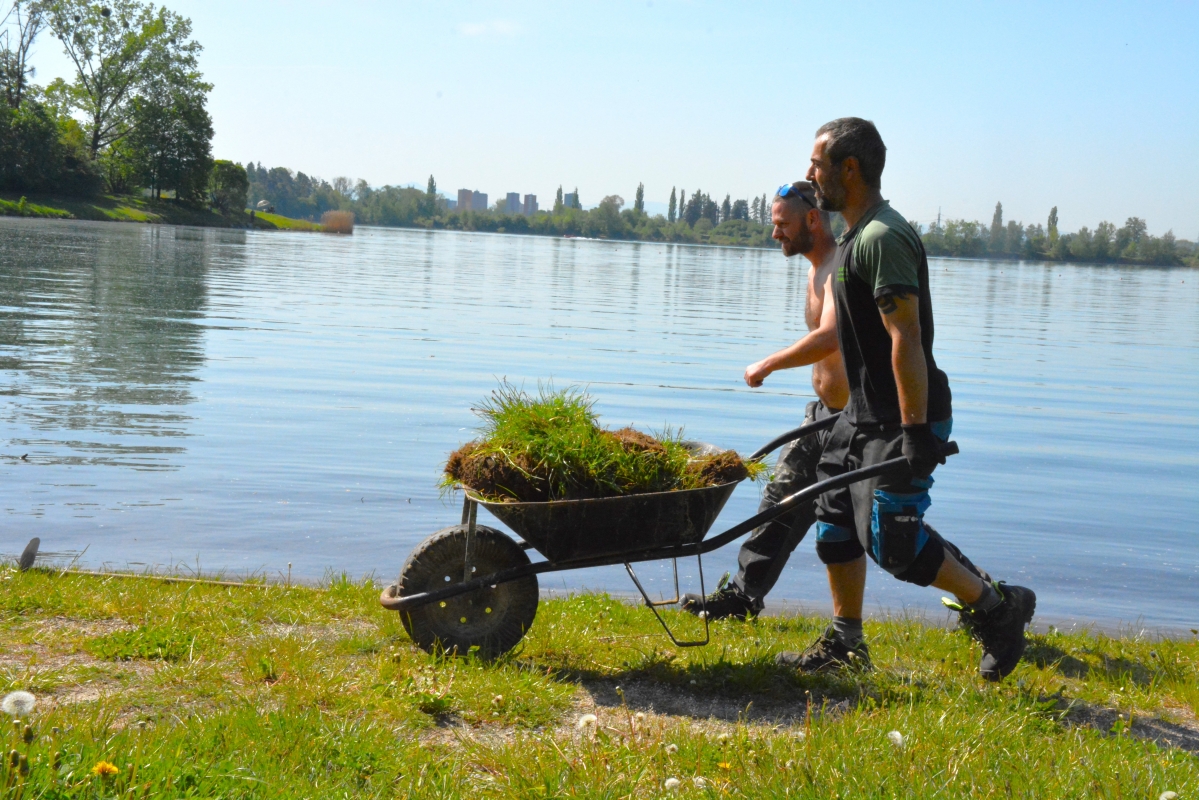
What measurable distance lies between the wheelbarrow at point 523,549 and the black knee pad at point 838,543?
1.24ft

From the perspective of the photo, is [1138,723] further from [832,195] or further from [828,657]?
[832,195]

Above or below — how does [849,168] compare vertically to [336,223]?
below

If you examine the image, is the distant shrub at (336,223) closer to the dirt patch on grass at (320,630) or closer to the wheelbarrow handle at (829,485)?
the dirt patch on grass at (320,630)

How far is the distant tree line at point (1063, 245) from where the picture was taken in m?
171

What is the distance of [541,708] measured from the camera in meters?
4.20

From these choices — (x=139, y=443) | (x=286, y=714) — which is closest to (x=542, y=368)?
(x=139, y=443)

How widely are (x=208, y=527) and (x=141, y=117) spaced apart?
9578cm

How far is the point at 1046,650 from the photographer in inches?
217

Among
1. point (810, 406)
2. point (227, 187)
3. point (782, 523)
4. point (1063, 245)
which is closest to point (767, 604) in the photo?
point (782, 523)

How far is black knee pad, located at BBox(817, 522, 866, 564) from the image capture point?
16.4 feet

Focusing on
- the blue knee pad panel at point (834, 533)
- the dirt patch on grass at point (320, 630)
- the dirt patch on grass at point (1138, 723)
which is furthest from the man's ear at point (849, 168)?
the dirt patch on grass at point (320, 630)

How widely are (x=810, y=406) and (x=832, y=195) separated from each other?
1.58 meters

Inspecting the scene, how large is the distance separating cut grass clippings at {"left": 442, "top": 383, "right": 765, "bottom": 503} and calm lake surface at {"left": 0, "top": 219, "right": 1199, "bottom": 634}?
273cm

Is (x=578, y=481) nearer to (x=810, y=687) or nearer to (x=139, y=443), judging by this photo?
(x=810, y=687)
